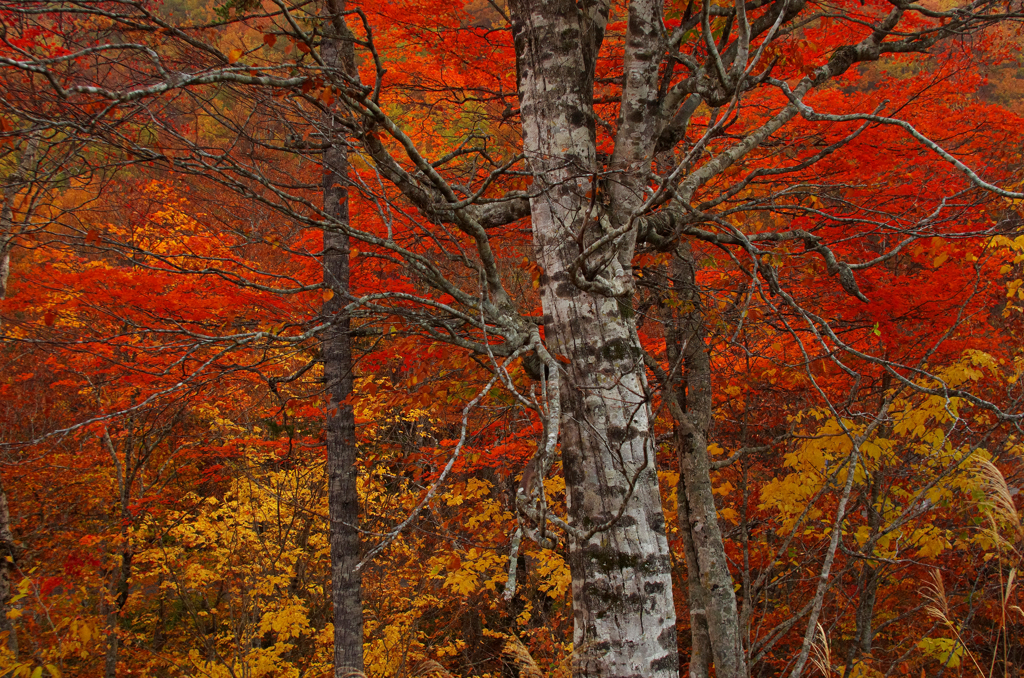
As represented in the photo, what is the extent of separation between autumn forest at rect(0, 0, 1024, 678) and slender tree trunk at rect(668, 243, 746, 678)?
0.11 ft

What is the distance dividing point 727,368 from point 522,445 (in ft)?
8.99

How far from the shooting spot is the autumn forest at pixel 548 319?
2318 mm

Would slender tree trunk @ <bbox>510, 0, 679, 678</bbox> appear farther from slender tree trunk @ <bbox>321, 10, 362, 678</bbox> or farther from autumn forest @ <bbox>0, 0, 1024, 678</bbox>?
slender tree trunk @ <bbox>321, 10, 362, 678</bbox>

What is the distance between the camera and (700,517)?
16.2ft

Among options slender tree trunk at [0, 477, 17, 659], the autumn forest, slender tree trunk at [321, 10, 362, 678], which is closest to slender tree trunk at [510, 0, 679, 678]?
the autumn forest

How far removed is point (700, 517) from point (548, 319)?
129 inches

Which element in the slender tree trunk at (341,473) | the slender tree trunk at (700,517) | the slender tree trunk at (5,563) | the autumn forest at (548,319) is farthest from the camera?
the slender tree trunk at (5,563)

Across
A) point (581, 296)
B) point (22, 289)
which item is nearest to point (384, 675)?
point (581, 296)

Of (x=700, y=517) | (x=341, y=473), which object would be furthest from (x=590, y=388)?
(x=341, y=473)

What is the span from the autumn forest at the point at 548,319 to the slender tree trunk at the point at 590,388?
2 cm

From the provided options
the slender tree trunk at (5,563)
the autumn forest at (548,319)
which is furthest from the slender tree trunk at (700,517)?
the slender tree trunk at (5,563)

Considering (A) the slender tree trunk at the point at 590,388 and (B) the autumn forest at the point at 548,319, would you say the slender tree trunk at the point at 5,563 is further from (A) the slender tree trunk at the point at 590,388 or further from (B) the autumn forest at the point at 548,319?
(A) the slender tree trunk at the point at 590,388

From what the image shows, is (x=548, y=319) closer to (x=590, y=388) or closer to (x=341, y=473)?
(x=590, y=388)

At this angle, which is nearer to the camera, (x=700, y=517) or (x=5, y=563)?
(x=700, y=517)
